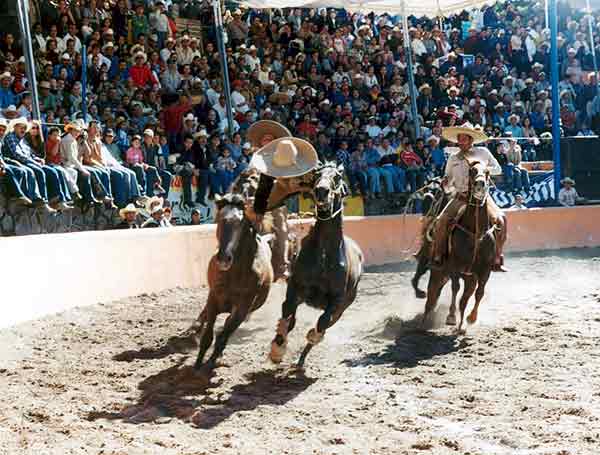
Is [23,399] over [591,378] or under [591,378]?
over

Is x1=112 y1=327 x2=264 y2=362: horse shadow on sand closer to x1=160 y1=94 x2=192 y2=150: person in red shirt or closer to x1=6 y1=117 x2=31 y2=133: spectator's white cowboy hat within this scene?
x1=6 y1=117 x2=31 y2=133: spectator's white cowboy hat

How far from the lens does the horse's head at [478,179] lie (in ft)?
32.6

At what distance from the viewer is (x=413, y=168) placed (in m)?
19.8

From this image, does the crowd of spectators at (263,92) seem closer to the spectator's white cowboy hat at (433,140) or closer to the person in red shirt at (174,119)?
the person in red shirt at (174,119)

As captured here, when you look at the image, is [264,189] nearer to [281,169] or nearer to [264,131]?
[281,169]

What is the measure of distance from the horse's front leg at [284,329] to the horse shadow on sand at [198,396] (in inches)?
8.9

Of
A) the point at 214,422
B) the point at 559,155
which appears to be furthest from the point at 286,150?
the point at 559,155

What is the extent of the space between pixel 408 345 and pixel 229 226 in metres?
2.78

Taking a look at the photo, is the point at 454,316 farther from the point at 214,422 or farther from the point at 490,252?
the point at 214,422

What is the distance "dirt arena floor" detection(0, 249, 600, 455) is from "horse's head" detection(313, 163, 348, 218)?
145 centimetres

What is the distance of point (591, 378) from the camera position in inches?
313

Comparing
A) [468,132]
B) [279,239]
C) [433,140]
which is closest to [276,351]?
[279,239]

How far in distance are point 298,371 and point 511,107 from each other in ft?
57.9

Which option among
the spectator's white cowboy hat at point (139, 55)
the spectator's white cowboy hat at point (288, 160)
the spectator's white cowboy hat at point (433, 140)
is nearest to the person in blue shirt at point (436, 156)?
the spectator's white cowboy hat at point (433, 140)
